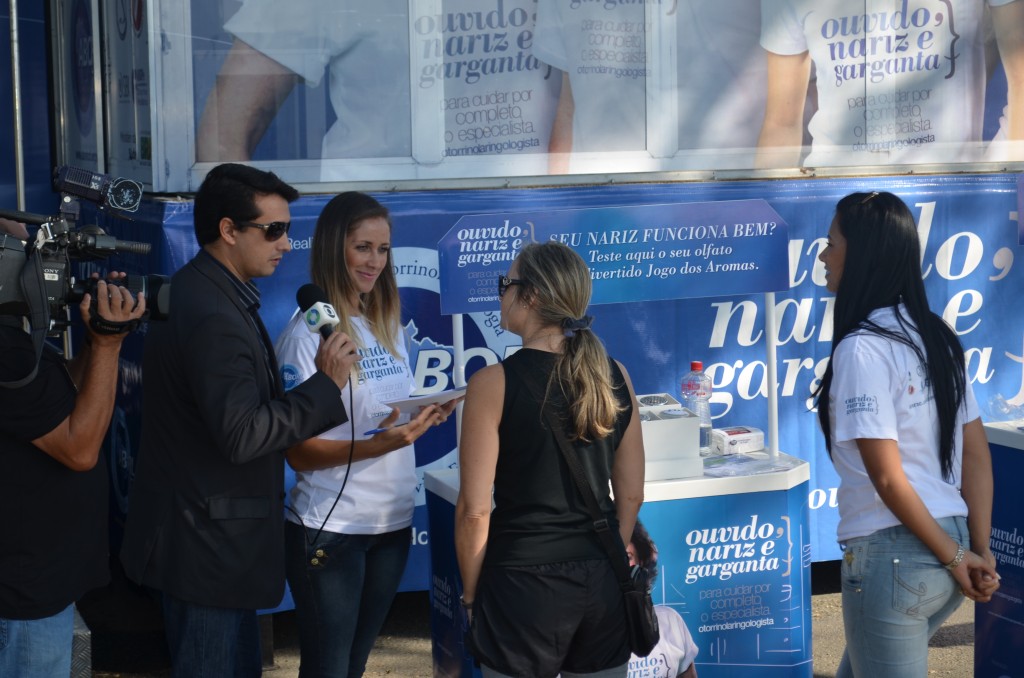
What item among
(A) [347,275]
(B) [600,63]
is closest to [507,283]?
(A) [347,275]

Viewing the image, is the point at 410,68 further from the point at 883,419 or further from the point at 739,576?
the point at 883,419

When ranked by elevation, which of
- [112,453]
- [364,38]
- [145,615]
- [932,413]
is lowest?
[145,615]

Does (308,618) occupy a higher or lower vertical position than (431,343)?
lower

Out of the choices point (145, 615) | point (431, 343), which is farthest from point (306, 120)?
point (145, 615)

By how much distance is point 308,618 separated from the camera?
327 centimetres

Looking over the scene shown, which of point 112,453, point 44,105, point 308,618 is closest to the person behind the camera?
point 308,618

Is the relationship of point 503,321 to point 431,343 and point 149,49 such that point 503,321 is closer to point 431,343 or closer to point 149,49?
point 431,343

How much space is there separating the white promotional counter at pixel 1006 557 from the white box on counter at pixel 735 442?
30.0 inches

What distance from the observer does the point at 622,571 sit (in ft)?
9.29

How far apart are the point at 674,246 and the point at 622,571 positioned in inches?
63.6

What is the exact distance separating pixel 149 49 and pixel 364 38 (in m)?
0.93

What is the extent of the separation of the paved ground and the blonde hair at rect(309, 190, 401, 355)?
6.67 feet

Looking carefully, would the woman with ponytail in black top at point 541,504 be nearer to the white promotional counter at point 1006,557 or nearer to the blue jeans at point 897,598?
the blue jeans at point 897,598

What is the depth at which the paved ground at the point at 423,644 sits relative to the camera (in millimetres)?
4996
